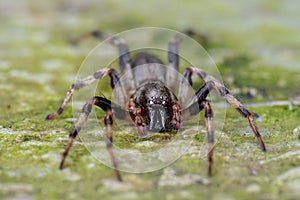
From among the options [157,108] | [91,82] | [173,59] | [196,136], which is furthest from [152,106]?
[173,59]

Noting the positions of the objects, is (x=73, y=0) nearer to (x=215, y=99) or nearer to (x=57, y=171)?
(x=215, y=99)

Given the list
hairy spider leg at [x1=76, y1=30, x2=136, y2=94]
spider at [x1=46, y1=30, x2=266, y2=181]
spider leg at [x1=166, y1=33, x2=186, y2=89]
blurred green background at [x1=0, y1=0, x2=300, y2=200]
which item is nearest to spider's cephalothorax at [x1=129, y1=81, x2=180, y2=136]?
spider at [x1=46, y1=30, x2=266, y2=181]

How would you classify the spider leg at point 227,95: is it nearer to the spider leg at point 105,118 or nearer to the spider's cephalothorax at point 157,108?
the spider's cephalothorax at point 157,108

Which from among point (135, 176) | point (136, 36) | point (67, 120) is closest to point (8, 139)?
point (67, 120)

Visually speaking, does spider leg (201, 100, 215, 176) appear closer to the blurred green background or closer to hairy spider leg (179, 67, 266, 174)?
hairy spider leg (179, 67, 266, 174)

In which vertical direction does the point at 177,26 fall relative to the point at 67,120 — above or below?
above

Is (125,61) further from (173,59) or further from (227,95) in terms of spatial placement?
(227,95)
